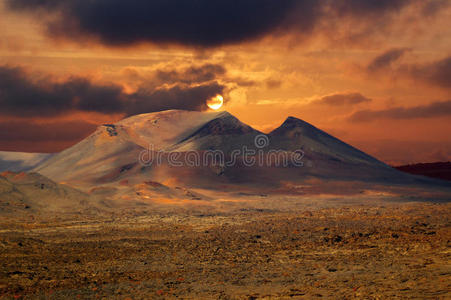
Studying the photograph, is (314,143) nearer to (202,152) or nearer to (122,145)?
(202,152)

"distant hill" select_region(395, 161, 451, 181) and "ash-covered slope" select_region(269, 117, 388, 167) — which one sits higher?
"ash-covered slope" select_region(269, 117, 388, 167)

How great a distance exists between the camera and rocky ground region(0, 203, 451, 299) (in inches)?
459

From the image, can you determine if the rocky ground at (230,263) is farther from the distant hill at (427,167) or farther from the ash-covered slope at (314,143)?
the distant hill at (427,167)

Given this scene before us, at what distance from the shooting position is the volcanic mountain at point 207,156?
257 ft

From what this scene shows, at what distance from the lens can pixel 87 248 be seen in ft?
64.1

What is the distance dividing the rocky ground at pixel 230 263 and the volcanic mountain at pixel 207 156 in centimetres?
4788

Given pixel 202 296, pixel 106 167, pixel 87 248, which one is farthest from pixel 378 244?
pixel 106 167

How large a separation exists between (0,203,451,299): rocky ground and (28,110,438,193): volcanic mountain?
47.9 metres

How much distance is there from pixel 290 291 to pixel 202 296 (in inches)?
82.4

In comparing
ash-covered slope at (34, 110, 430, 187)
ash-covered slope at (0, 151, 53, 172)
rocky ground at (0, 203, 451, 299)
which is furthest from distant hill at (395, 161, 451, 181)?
rocky ground at (0, 203, 451, 299)

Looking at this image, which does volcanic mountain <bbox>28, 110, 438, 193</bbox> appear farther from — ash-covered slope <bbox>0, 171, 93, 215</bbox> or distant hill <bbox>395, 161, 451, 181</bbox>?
distant hill <bbox>395, 161, 451, 181</bbox>

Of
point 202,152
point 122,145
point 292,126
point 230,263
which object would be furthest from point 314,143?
point 230,263

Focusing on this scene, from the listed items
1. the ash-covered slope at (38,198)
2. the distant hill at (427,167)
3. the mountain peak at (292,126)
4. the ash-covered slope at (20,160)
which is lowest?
the ash-covered slope at (38,198)

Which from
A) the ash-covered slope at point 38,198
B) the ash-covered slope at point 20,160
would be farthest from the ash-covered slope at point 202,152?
the ash-covered slope at point 38,198
